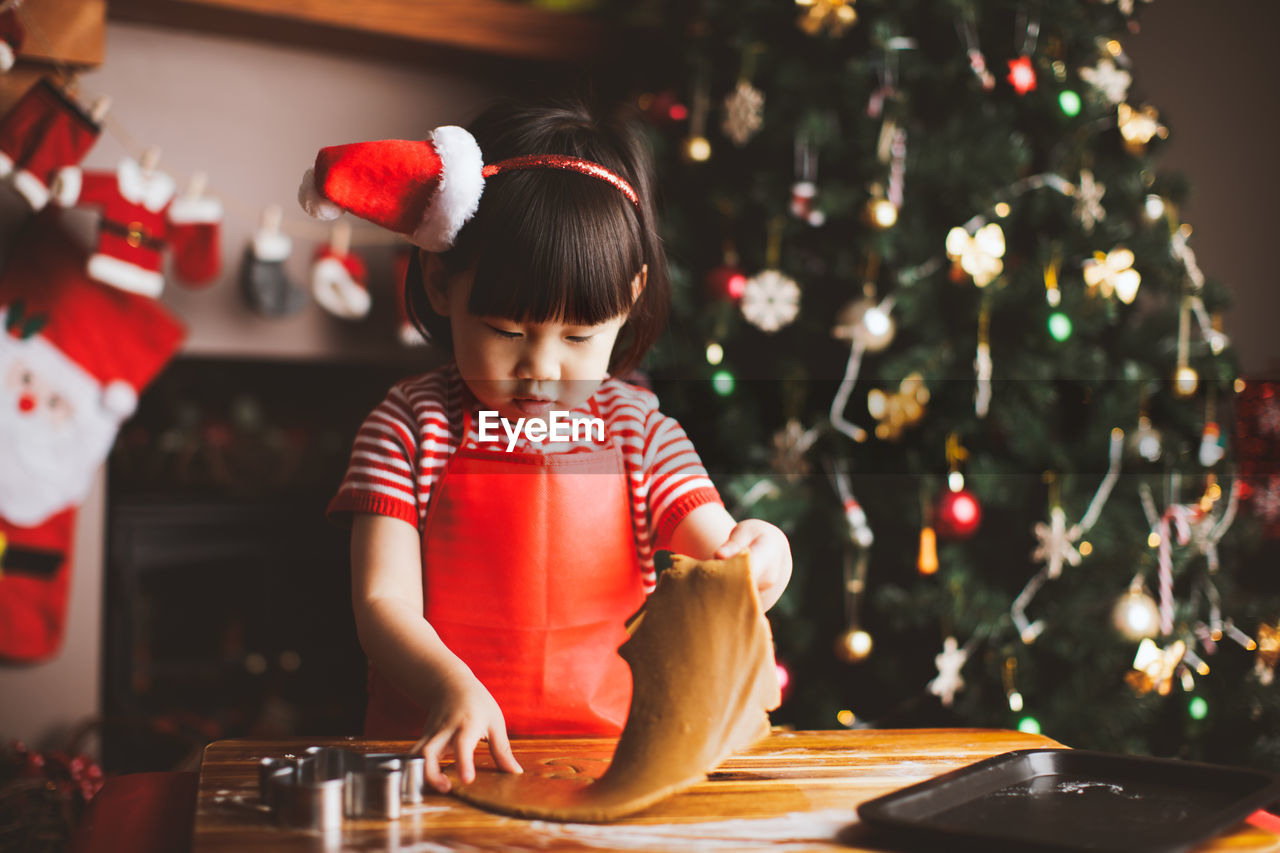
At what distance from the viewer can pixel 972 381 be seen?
1469mm

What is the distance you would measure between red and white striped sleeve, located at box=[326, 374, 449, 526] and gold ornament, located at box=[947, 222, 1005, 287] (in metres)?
0.96

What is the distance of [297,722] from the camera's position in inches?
75.7

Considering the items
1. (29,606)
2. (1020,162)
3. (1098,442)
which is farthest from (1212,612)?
(29,606)

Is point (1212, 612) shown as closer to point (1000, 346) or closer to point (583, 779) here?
point (1000, 346)

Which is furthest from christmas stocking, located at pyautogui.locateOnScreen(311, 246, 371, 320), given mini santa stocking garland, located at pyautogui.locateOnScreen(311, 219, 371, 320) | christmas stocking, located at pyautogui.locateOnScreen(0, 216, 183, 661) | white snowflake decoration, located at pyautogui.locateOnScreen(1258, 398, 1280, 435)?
white snowflake decoration, located at pyautogui.locateOnScreen(1258, 398, 1280, 435)

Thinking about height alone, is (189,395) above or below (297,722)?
above

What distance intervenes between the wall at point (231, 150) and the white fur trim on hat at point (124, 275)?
13 centimetres

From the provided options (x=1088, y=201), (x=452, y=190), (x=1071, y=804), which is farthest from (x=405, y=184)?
(x=1088, y=201)

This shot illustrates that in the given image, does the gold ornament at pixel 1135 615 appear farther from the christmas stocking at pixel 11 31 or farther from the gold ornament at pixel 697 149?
the christmas stocking at pixel 11 31

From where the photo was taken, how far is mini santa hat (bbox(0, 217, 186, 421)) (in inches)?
67.7

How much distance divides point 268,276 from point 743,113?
0.92m

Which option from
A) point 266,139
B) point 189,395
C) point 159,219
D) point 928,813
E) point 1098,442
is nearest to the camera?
point 928,813

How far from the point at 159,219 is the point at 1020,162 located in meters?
1.40

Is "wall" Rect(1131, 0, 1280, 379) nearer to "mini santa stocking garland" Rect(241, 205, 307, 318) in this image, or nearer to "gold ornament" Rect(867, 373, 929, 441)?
"gold ornament" Rect(867, 373, 929, 441)
